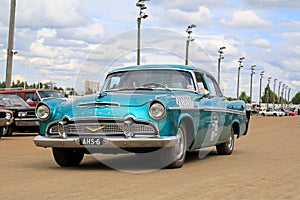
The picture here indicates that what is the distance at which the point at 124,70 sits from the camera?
38.4ft

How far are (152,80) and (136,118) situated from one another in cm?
191

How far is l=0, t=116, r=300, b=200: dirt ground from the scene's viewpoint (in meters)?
7.30

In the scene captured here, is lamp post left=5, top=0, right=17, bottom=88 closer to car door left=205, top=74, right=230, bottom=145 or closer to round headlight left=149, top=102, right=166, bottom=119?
car door left=205, top=74, right=230, bottom=145

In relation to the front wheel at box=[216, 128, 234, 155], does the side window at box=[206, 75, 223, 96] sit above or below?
above

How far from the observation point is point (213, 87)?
42.0 ft

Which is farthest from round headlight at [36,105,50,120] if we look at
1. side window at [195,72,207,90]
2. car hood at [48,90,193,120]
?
side window at [195,72,207,90]

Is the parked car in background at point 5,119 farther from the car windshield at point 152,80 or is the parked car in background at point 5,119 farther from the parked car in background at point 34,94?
the car windshield at point 152,80

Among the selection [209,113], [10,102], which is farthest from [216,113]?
[10,102]

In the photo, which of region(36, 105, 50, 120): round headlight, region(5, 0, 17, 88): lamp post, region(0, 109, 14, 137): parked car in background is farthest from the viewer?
region(5, 0, 17, 88): lamp post

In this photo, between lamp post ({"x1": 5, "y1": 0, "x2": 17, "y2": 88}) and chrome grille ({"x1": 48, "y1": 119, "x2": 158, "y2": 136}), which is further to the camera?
lamp post ({"x1": 5, "y1": 0, "x2": 17, "y2": 88})

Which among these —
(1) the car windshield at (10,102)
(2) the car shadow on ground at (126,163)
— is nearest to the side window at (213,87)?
(2) the car shadow on ground at (126,163)

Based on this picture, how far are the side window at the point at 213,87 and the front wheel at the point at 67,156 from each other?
3.12 m

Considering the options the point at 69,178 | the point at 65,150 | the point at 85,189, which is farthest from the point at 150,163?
the point at 85,189

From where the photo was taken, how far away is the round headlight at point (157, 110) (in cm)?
953
